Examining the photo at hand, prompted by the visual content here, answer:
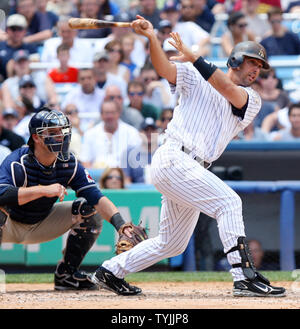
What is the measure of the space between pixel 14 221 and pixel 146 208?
2.21 m

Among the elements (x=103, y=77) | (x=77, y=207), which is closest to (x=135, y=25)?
(x=77, y=207)

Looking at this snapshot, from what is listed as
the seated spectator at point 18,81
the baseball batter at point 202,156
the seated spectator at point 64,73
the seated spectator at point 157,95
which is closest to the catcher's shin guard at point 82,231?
the baseball batter at point 202,156

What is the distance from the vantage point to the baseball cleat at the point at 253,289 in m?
5.00

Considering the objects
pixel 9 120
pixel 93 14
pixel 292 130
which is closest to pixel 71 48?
pixel 93 14

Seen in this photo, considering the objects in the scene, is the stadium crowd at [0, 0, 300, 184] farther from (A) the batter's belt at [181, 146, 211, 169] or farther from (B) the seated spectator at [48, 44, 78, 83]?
(A) the batter's belt at [181, 146, 211, 169]

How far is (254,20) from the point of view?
11.6 m

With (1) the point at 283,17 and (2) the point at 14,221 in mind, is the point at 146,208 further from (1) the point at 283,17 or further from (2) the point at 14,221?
(1) the point at 283,17

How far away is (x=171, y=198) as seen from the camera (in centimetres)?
505

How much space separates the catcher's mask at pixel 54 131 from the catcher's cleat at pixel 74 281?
1048 mm

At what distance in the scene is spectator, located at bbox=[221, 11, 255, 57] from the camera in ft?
34.6

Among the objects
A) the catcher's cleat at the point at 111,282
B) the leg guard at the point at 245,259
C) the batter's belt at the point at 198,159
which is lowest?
the catcher's cleat at the point at 111,282

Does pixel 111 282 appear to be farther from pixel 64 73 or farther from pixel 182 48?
pixel 64 73

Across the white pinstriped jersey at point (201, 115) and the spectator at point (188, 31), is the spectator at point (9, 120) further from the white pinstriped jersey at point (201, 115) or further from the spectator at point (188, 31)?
the white pinstriped jersey at point (201, 115)

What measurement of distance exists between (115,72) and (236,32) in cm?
181
